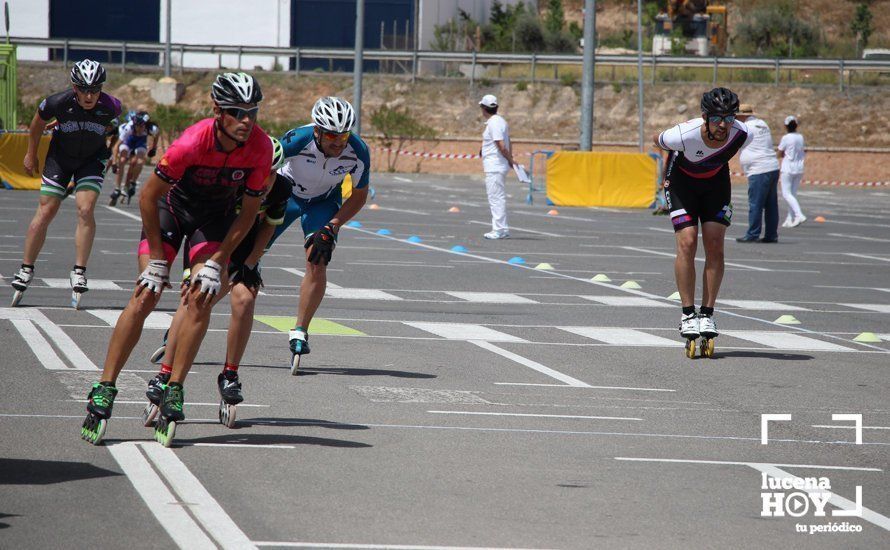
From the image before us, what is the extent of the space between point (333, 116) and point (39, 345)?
3.04 m

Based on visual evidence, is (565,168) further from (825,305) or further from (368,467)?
(368,467)

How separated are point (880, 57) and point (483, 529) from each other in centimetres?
6673

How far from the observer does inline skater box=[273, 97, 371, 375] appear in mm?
9820

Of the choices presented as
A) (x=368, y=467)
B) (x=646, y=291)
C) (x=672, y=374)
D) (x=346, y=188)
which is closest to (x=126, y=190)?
(x=346, y=188)

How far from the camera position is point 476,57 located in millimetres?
67000

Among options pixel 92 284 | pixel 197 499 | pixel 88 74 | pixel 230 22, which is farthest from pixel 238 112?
pixel 230 22

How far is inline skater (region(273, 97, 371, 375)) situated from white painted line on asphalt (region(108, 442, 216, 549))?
9.47 feet

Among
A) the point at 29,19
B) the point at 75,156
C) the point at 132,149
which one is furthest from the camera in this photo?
the point at 29,19

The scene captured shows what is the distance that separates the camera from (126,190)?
104 ft

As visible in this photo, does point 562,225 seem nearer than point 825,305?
No

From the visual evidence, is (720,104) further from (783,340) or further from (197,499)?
(197,499)

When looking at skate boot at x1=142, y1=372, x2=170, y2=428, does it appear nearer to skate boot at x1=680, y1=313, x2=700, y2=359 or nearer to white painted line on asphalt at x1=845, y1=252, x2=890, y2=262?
skate boot at x1=680, y1=313, x2=700, y2=359

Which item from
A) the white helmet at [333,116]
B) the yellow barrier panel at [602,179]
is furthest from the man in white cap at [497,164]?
the white helmet at [333,116]

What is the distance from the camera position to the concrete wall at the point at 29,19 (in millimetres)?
77500
